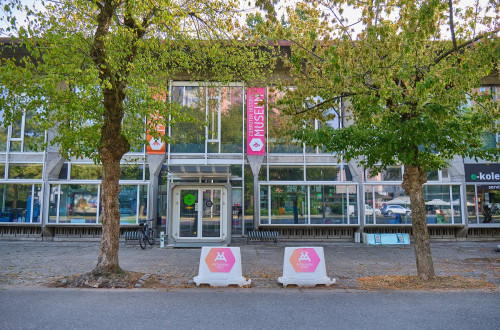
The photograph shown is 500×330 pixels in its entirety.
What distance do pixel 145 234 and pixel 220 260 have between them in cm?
748

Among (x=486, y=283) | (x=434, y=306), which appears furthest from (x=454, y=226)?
(x=434, y=306)

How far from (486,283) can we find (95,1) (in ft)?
34.3

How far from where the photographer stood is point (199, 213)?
14984mm

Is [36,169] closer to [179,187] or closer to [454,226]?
Result: [179,187]

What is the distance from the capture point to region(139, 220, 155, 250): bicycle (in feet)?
47.4

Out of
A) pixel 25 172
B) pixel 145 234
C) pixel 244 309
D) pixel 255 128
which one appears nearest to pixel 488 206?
pixel 255 128

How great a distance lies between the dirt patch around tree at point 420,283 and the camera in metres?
7.93

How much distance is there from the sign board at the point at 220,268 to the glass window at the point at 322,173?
9668 millimetres

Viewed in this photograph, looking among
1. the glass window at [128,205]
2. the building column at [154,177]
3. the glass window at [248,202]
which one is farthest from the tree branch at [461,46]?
the glass window at [128,205]

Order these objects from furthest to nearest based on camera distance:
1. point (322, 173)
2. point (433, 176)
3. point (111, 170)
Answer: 1. point (433, 176)
2. point (322, 173)
3. point (111, 170)

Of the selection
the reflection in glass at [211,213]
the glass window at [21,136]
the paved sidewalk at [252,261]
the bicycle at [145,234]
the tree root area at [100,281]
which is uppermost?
the glass window at [21,136]

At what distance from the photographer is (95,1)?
7.85m

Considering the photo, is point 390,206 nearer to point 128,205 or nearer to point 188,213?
point 188,213

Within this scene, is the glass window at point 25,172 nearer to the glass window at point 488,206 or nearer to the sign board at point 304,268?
the sign board at point 304,268
